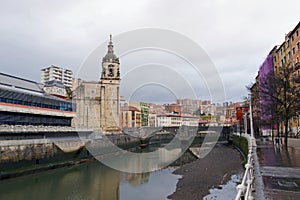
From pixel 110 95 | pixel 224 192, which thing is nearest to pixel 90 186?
pixel 224 192

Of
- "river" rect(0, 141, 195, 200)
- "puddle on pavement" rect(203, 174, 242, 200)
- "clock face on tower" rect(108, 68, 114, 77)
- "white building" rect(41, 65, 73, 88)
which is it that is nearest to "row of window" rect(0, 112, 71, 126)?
"river" rect(0, 141, 195, 200)

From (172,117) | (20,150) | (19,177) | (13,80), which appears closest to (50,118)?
(13,80)

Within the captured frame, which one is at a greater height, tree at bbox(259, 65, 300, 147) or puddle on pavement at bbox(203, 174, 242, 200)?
tree at bbox(259, 65, 300, 147)

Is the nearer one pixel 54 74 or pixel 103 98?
pixel 103 98

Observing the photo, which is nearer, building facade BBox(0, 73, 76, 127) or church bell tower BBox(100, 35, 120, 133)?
building facade BBox(0, 73, 76, 127)

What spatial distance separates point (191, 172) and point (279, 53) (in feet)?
120

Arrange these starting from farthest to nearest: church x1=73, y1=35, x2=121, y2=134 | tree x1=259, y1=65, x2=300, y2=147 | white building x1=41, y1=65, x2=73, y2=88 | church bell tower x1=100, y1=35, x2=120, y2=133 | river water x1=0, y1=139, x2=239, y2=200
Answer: white building x1=41, y1=65, x2=73, y2=88, church bell tower x1=100, y1=35, x2=120, y2=133, church x1=73, y1=35, x2=121, y2=134, tree x1=259, y1=65, x2=300, y2=147, river water x1=0, y1=139, x2=239, y2=200

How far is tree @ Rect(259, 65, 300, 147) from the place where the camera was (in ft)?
78.3

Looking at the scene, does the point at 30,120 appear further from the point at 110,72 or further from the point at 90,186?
the point at 110,72

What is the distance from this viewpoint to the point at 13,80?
116ft

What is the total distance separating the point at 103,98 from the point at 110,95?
5.72 feet

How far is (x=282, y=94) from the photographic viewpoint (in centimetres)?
2670

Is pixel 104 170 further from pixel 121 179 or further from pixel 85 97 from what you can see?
pixel 85 97

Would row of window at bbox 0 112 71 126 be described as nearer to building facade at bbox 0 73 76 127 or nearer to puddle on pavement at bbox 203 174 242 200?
building facade at bbox 0 73 76 127
